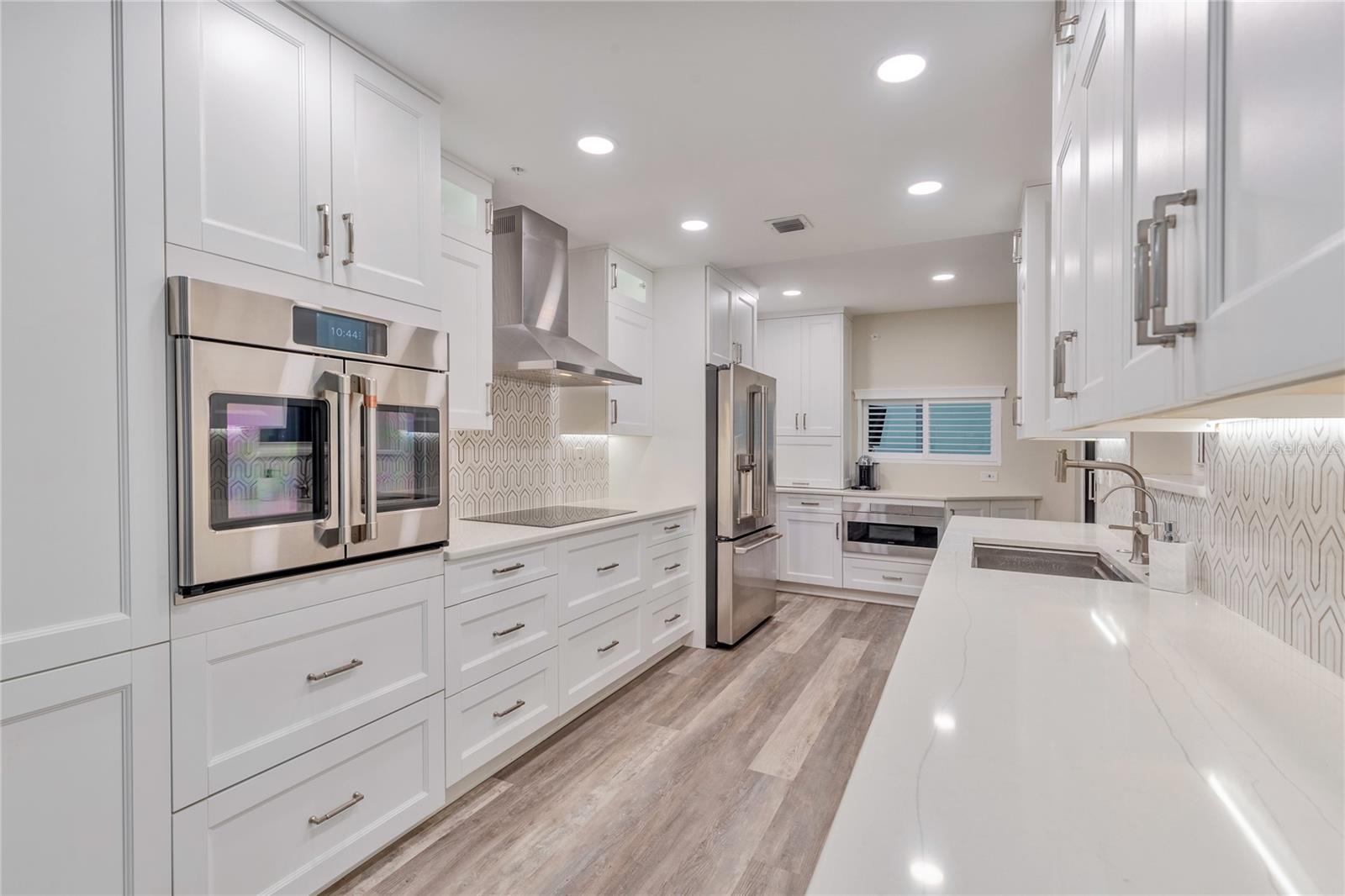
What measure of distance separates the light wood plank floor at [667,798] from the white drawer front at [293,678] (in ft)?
1.71

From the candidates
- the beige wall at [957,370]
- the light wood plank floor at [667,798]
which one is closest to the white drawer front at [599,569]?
the light wood plank floor at [667,798]

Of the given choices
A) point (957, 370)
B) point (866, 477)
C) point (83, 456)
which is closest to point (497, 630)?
point (83, 456)

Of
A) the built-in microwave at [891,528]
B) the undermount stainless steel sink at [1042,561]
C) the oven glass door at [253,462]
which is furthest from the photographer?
the built-in microwave at [891,528]

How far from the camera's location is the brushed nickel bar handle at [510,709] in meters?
2.28

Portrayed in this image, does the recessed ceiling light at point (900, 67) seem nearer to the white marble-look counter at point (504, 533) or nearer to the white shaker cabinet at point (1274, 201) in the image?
the white shaker cabinet at point (1274, 201)

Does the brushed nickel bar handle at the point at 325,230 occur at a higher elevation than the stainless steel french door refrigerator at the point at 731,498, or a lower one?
higher

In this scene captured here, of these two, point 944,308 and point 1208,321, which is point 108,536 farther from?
point 944,308

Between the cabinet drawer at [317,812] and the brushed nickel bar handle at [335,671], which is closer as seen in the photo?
the cabinet drawer at [317,812]

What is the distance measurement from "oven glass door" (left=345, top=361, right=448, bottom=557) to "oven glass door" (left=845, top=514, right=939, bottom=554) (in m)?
3.70

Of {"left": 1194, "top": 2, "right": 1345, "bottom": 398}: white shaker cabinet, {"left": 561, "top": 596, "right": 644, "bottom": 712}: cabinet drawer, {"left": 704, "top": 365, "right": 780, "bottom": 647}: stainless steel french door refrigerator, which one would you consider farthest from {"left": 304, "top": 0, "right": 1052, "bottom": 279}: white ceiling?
{"left": 561, "top": 596, "right": 644, "bottom": 712}: cabinet drawer

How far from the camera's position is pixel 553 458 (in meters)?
3.63

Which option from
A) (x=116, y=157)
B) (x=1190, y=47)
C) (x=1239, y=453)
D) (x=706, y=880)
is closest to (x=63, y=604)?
(x=116, y=157)

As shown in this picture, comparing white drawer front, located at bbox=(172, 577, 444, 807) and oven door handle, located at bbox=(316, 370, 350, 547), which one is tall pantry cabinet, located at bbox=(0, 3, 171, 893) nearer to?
white drawer front, located at bbox=(172, 577, 444, 807)

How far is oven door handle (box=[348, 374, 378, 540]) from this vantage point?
5.59 ft
